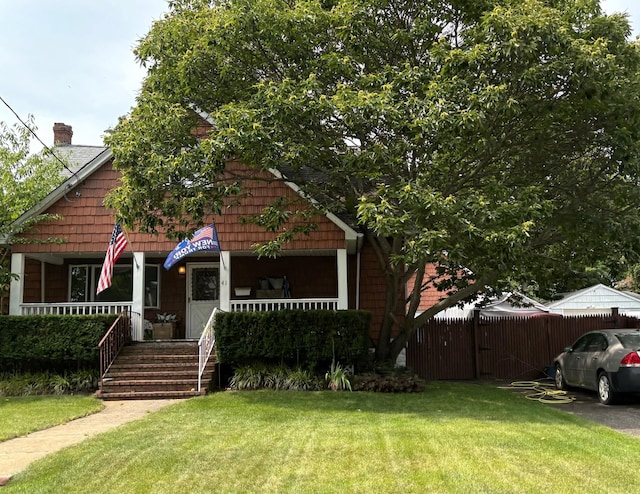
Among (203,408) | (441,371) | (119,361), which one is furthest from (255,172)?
(441,371)

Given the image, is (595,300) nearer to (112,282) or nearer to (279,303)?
(279,303)

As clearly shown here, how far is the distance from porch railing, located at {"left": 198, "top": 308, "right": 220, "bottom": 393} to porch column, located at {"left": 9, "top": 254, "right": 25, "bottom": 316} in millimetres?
4828

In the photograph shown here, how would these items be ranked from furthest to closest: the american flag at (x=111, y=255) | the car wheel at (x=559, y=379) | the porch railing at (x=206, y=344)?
the car wheel at (x=559, y=379) → the american flag at (x=111, y=255) → the porch railing at (x=206, y=344)

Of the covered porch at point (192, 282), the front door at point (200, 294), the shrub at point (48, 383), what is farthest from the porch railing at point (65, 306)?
the front door at point (200, 294)

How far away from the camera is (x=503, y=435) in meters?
7.70

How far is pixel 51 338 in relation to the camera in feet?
43.0

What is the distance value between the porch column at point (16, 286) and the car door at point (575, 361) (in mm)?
12932

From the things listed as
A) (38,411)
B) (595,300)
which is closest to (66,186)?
(38,411)

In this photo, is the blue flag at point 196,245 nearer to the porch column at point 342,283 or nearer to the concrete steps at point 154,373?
the concrete steps at point 154,373

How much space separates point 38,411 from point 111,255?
4.00 m

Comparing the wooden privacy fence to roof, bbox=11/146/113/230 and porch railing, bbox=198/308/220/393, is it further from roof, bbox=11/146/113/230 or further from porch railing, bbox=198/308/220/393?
roof, bbox=11/146/113/230

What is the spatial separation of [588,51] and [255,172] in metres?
7.97

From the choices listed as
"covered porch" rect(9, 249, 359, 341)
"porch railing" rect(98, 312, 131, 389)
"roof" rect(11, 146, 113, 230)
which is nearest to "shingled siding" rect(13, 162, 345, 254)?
"roof" rect(11, 146, 113, 230)

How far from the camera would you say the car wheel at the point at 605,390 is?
36.6 feet
